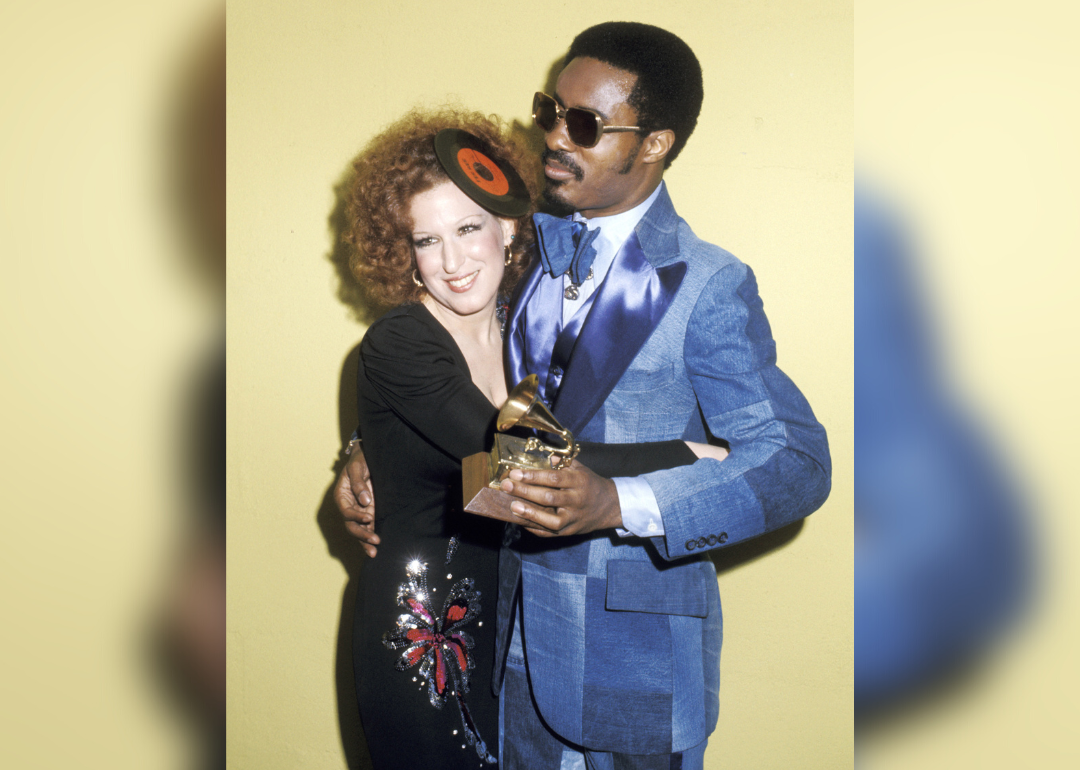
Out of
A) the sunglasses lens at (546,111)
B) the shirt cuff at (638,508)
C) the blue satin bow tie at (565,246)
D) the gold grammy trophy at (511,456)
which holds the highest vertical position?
the sunglasses lens at (546,111)

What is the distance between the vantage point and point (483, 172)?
1.79 m

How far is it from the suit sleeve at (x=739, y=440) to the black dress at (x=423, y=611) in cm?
48

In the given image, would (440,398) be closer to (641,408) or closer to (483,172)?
(641,408)

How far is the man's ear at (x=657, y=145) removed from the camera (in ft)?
5.62

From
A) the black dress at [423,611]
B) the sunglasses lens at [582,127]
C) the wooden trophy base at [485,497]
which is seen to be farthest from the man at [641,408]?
the wooden trophy base at [485,497]

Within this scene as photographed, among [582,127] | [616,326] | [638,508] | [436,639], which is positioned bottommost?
[436,639]

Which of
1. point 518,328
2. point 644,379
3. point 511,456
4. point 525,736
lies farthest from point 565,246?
point 525,736

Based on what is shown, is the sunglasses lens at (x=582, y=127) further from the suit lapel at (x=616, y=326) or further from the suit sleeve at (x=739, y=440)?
the suit sleeve at (x=739, y=440)

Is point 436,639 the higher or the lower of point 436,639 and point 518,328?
the lower

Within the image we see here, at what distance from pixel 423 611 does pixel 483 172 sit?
0.97m

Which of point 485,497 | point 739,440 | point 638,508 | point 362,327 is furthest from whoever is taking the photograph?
point 362,327

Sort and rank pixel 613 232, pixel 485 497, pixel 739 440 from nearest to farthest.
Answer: pixel 485 497
pixel 739 440
pixel 613 232
